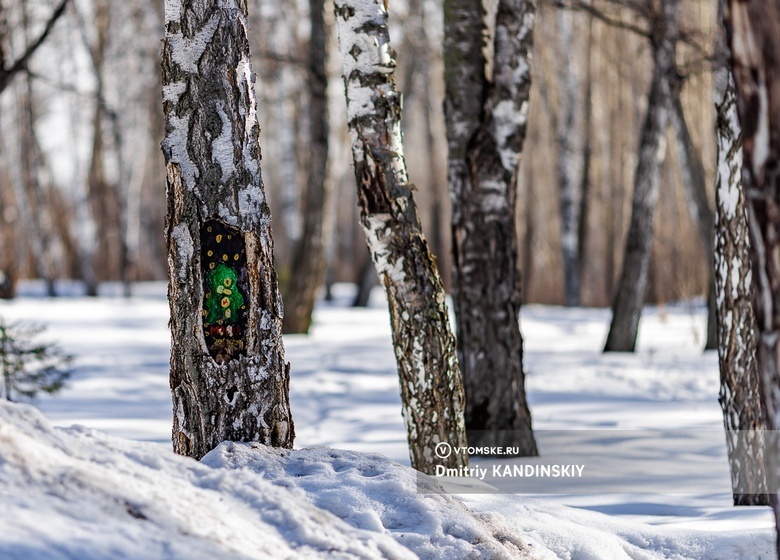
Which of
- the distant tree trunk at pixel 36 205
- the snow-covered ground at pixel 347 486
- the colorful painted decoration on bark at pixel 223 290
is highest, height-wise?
the distant tree trunk at pixel 36 205

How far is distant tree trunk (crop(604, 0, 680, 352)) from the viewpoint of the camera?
9406 millimetres

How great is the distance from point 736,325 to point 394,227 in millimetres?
1686

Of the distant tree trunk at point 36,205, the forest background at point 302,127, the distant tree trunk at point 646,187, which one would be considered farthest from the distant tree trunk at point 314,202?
the distant tree trunk at point 36,205

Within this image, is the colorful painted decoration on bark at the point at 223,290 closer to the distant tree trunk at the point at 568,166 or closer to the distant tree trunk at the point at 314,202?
the distant tree trunk at the point at 314,202

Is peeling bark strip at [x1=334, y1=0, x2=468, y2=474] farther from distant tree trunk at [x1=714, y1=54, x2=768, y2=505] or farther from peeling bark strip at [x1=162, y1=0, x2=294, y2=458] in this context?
distant tree trunk at [x1=714, y1=54, x2=768, y2=505]

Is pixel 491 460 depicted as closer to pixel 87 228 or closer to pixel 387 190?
pixel 387 190

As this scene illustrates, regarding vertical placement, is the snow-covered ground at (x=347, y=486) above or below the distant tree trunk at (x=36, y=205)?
below

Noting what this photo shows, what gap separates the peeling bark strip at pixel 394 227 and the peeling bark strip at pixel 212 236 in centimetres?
87

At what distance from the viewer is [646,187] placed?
9789 mm

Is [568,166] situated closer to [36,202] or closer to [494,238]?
[36,202]

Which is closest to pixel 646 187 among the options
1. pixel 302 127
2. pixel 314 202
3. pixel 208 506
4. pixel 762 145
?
pixel 314 202

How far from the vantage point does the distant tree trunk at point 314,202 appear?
10922mm

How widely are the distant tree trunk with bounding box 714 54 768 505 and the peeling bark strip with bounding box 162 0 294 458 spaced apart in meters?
2.24

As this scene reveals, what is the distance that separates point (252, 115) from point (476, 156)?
Answer: 2.11 m
